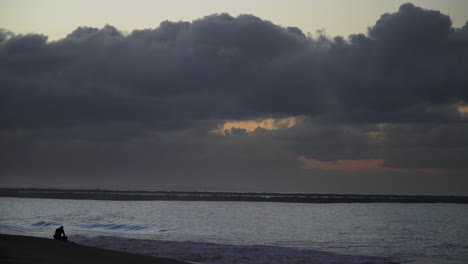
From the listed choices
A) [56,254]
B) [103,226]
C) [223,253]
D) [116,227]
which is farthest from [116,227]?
[56,254]

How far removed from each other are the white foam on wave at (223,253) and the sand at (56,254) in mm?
4064

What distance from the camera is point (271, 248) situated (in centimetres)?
3148

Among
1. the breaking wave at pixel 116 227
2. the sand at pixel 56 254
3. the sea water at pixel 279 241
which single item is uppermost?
the sand at pixel 56 254

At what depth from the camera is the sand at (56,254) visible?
62.7ft

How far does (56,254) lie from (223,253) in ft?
33.1

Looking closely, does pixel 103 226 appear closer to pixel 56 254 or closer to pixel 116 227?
pixel 116 227

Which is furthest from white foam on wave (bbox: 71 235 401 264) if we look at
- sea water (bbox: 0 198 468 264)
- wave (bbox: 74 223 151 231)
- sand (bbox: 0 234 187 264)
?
wave (bbox: 74 223 151 231)

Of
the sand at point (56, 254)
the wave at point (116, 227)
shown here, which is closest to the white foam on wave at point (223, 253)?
the sand at point (56, 254)

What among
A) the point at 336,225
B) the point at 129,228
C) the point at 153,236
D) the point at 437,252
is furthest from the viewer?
the point at 336,225

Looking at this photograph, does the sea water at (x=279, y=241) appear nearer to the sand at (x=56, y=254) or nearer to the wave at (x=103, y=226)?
the wave at (x=103, y=226)

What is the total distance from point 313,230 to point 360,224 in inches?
372

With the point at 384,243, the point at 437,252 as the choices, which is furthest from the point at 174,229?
the point at 437,252

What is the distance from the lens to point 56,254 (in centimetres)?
2172

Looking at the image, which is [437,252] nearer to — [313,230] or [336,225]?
[313,230]
